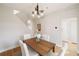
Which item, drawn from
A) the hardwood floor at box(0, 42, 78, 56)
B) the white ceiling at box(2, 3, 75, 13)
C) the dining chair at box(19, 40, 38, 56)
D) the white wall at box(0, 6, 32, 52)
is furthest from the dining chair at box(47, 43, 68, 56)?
the white ceiling at box(2, 3, 75, 13)

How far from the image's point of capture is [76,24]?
5.38ft

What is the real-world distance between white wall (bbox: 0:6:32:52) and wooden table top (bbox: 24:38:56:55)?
195mm

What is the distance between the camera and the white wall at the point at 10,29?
168 cm

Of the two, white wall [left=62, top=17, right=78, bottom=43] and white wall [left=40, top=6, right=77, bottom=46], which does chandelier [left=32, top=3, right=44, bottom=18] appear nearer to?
white wall [left=40, top=6, right=77, bottom=46]

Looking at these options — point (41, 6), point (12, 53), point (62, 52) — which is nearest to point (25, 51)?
point (12, 53)

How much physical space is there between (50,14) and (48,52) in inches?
27.7

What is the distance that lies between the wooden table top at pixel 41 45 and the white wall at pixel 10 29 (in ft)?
0.64

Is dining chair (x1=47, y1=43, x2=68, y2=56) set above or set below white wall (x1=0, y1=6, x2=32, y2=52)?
below

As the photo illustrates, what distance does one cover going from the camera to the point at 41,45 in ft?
5.70

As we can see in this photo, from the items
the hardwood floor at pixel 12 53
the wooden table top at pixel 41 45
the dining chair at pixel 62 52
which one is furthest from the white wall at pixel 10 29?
the dining chair at pixel 62 52

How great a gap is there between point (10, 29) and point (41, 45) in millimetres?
657

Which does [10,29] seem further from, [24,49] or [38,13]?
[38,13]

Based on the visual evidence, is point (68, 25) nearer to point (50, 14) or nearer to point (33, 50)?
point (50, 14)

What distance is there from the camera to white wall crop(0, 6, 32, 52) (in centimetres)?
168
